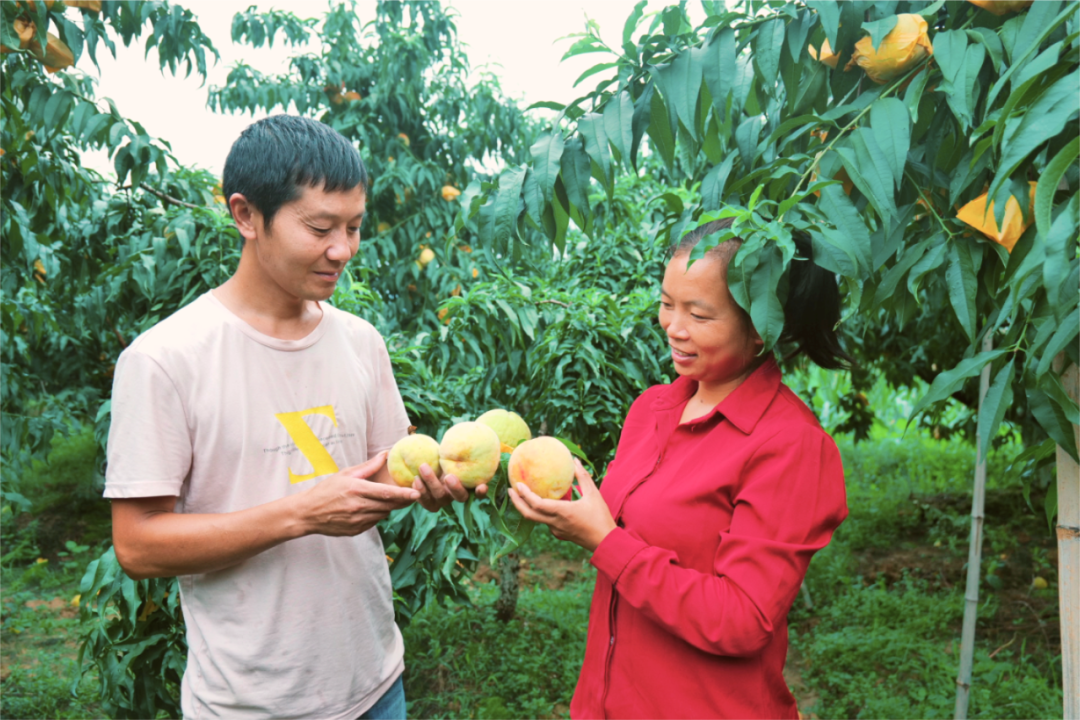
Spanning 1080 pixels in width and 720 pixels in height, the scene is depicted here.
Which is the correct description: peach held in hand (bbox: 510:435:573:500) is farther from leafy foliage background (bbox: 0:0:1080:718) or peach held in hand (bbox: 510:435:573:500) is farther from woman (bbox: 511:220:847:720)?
leafy foliage background (bbox: 0:0:1080:718)

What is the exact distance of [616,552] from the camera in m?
1.17

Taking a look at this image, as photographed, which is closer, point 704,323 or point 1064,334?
point 1064,334

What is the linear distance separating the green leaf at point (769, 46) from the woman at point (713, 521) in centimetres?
27

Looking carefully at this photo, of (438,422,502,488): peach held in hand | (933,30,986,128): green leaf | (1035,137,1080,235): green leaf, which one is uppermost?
(933,30,986,128): green leaf

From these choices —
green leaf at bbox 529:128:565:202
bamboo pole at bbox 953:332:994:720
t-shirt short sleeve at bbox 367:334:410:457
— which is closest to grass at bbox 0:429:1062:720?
bamboo pole at bbox 953:332:994:720

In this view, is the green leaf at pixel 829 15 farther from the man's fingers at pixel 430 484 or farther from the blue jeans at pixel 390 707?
the blue jeans at pixel 390 707

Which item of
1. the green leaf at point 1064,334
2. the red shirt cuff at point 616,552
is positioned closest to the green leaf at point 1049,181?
the green leaf at point 1064,334

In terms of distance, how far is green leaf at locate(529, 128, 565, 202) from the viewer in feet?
4.17

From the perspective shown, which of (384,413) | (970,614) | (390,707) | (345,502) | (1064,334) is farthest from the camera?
(970,614)

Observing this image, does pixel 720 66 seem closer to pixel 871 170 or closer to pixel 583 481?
pixel 871 170

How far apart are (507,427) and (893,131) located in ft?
3.06

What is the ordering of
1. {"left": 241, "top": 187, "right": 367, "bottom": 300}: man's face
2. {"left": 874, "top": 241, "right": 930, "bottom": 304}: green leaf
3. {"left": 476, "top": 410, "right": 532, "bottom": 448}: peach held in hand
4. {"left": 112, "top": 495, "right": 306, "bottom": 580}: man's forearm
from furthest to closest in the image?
{"left": 476, "top": 410, "right": 532, "bottom": 448}: peach held in hand < {"left": 241, "top": 187, "right": 367, "bottom": 300}: man's face < {"left": 112, "top": 495, "right": 306, "bottom": 580}: man's forearm < {"left": 874, "top": 241, "right": 930, "bottom": 304}: green leaf

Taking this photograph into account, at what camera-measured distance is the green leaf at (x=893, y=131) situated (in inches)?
39.8

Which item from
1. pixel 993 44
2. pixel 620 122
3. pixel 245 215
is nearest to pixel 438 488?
pixel 245 215
